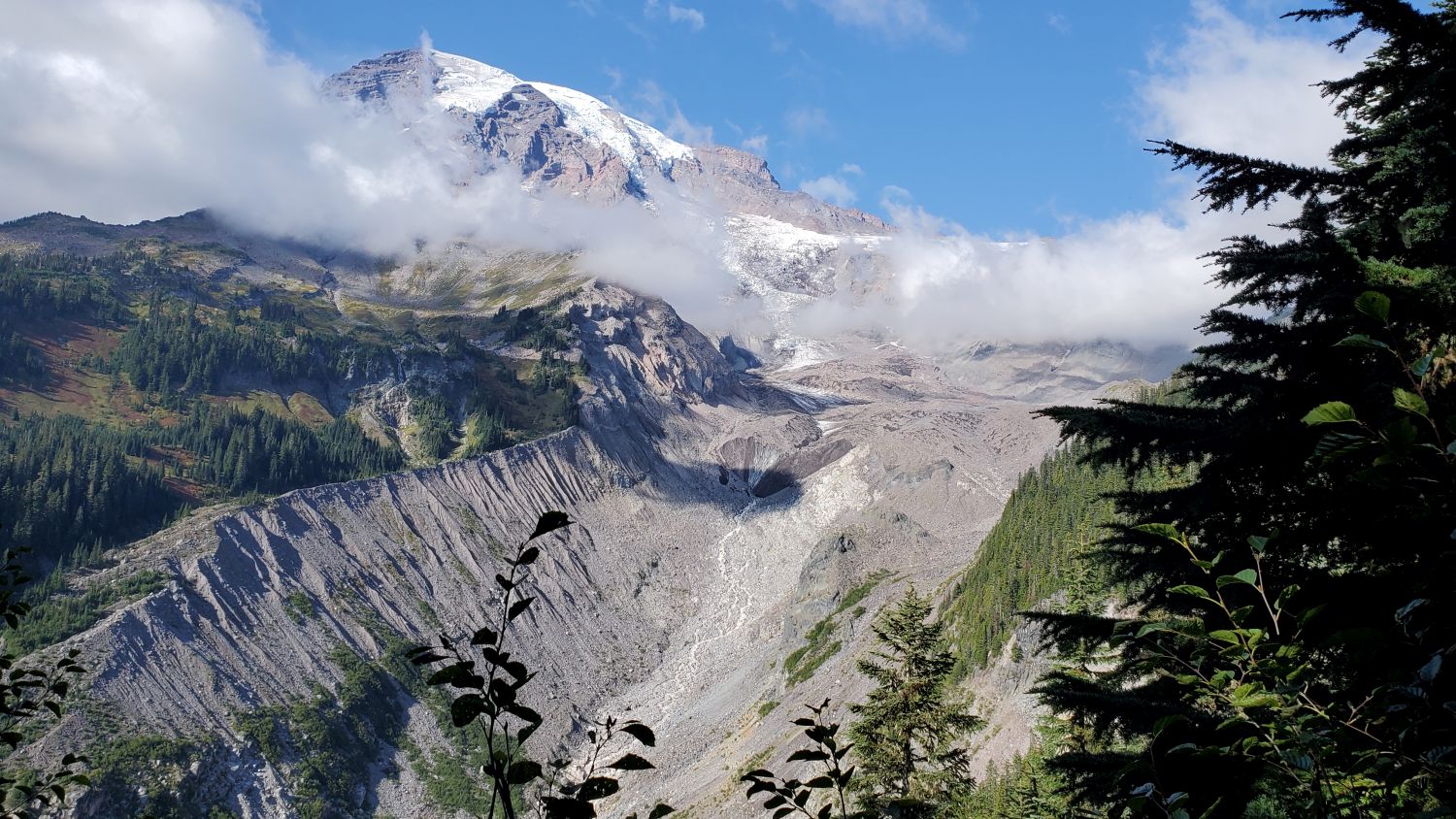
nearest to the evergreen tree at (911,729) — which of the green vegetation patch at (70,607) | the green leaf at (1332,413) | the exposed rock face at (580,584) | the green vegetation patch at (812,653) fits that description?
the green leaf at (1332,413)

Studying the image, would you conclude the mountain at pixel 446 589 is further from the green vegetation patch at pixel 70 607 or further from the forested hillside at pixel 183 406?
the forested hillside at pixel 183 406

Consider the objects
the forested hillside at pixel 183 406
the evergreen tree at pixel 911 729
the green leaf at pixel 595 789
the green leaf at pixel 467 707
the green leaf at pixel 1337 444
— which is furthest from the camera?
the forested hillside at pixel 183 406

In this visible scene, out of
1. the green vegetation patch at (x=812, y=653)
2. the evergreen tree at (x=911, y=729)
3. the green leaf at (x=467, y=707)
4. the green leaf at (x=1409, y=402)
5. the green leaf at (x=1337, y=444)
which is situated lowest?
the green vegetation patch at (x=812, y=653)

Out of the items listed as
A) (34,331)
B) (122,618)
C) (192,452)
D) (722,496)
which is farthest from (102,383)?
(722,496)

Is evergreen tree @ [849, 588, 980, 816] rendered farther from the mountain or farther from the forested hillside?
the forested hillside

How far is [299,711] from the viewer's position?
308 feet

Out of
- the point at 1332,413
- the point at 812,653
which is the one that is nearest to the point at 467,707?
the point at 1332,413

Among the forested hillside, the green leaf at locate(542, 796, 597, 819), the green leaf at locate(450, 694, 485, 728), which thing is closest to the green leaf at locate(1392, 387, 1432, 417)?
the green leaf at locate(542, 796, 597, 819)

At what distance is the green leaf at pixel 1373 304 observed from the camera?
302 cm

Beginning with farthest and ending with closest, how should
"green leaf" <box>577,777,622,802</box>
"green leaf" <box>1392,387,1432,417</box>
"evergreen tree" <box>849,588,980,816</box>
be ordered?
"evergreen tree" <box>849,588,980,816</box> < "green leaf" <box>577,777,622,802</box> < "green leaf" <box>1392,387,1432,417</box>

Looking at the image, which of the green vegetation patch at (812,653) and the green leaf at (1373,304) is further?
the green vegetation patch at (812,653)

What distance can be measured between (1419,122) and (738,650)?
128 m

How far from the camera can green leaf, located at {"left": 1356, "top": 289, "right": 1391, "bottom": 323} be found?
3018 millimetres

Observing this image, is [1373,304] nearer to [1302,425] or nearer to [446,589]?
→ [1302,425]
